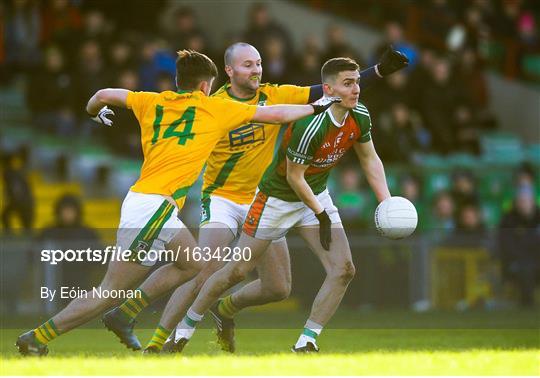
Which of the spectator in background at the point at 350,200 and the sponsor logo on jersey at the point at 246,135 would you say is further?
the spectator in background at the point at 350,200

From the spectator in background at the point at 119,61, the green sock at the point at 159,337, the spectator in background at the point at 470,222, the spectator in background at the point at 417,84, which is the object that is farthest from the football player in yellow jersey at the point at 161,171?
the spectator in background at the point at 417,84

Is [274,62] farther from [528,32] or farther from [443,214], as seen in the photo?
[528,32]

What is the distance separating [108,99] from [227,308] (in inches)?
77.4

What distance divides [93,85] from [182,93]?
8.25 meters

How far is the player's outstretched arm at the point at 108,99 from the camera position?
397 inches

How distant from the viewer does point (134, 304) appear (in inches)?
402

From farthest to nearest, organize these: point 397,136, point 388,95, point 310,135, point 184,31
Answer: point 388,95
point 184,31
point 397,136
point 310,135

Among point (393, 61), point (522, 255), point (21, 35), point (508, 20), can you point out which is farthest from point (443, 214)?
point (508, 20)

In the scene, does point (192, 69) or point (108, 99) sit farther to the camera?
point (108, 99)

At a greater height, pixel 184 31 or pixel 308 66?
pixel 184 31

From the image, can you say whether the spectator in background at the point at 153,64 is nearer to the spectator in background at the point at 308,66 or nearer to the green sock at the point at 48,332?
the spectator in background at the point at 308,66

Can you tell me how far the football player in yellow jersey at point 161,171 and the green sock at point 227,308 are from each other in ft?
3.68

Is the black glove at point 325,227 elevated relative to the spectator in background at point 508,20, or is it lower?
lower

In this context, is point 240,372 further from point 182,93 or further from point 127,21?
point 127,21
